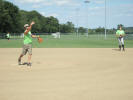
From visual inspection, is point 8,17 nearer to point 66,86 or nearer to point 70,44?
point 70,44

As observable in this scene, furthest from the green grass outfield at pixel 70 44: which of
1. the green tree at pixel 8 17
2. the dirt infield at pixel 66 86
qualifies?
the green tree at pixel 8 17

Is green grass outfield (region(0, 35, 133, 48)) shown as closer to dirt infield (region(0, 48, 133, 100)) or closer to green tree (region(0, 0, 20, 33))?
dirt infield (region(0, 48, 133, 100))

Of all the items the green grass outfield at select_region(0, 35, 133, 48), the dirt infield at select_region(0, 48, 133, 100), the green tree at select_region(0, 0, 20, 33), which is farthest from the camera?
the green tree at select_region(0, 0, 20, 33)

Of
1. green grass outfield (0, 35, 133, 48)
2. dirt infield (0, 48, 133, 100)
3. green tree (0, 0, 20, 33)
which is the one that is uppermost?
green tree (0, 0, 20, 33)

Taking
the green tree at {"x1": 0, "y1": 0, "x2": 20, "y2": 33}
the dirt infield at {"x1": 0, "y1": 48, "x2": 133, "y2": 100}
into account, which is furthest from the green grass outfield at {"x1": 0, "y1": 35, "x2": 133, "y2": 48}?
the green tree at {"x1": 0, "y1": 0, "x2": 20, "y2": 33}

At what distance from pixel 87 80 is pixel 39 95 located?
194 cm

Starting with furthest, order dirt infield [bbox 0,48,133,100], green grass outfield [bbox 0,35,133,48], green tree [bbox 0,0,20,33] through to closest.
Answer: green tree [bbox 0,0,20,33] < green grass outfield [bbox 0,35,133,48] < dirt infield [bbox 0,48,133,100]

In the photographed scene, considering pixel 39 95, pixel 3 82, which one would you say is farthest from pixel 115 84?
pixel 3 82

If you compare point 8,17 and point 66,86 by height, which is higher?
point 8,17

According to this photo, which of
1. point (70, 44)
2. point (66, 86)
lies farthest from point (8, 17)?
point (66, 86)

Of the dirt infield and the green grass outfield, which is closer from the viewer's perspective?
the dirt infield

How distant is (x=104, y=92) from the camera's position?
517cm

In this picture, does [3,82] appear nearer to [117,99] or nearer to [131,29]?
[117,99]

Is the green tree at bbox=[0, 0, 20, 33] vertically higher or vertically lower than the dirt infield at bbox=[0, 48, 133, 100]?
higher
